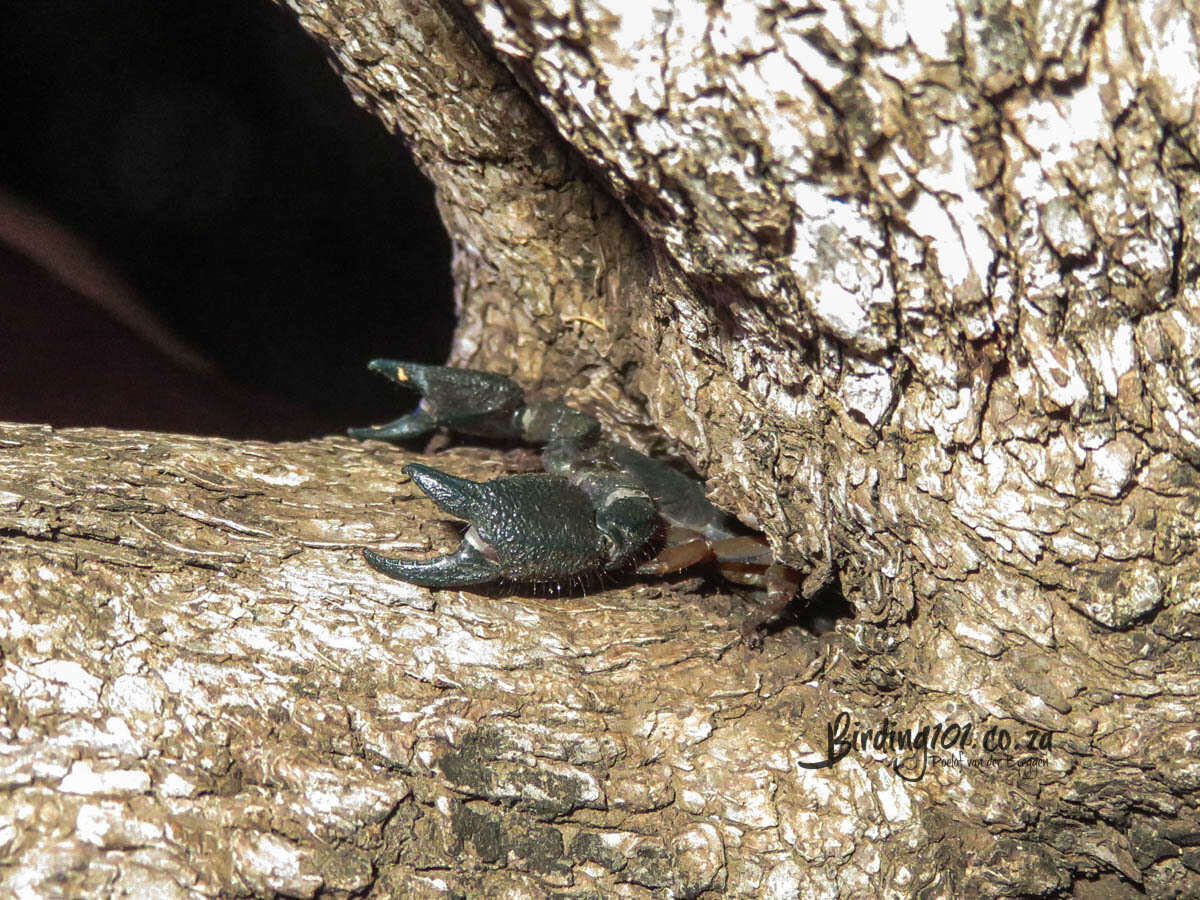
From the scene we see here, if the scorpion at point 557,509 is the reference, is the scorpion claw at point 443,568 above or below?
below

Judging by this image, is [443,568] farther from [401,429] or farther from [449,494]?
[401,429]

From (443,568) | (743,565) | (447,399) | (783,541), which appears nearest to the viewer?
(443,568)

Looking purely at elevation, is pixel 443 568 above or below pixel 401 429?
below

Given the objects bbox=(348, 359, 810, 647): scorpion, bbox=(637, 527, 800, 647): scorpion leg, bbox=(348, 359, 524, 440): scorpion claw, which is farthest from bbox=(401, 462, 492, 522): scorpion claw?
bbox=(348, 359, 524, 440): scorpion claw

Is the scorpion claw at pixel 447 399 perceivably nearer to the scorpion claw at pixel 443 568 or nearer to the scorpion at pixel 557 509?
the scorpion at pixel 557 509

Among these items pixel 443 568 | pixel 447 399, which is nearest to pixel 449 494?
pixel 443 568

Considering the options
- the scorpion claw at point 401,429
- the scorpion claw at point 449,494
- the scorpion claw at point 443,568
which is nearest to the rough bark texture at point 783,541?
the scorpion claw at point 443,568

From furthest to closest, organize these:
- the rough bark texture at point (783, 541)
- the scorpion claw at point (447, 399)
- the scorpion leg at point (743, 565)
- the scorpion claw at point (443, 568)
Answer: the scorpion claw at point (447, 399)
the scorpion leg at point (743, 565)
the scorpion claw at point (443, 568)
the rough bark texture at point (783, 541)

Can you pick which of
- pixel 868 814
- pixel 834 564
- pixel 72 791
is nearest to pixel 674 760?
pixel 868 814

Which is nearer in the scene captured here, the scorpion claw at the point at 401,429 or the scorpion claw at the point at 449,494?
the scorpion claw at the point at 449,494
